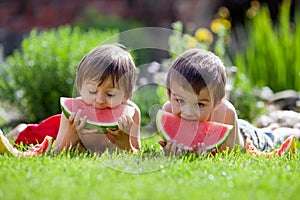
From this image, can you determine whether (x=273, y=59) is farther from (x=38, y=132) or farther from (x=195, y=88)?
(x=195, y=88)

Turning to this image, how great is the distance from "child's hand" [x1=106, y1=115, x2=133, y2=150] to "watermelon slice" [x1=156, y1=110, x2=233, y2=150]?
23 cm

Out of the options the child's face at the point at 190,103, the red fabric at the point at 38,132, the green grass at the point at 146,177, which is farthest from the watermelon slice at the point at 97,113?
the red fabric at the point at 38,132

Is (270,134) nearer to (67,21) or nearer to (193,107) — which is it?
(193,107)

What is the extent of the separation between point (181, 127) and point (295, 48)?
4.06 metres

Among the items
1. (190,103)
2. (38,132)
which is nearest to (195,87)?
(190,103)

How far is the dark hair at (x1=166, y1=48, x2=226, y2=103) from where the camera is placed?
4242 millimetres

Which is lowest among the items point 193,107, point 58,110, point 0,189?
point 58,110

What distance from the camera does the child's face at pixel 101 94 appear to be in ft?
13.9

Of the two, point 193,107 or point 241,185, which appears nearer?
point 241,185

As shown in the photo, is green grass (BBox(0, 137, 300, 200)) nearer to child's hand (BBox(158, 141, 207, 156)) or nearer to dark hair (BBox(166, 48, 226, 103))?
child's hand (BBox(158, 141, 207, 156))

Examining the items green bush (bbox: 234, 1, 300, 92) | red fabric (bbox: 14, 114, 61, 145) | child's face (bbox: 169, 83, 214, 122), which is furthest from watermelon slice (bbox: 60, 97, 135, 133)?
green bush (bbox: 234, 1, 300, 92)

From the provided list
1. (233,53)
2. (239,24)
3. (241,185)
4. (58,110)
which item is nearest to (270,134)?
(241,185)

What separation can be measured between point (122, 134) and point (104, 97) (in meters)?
0.29

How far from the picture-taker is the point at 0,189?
3.30m
